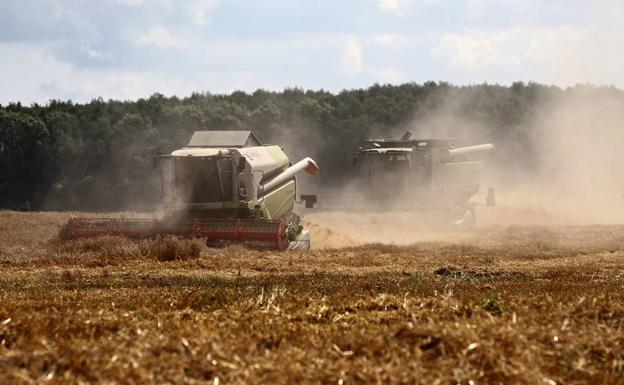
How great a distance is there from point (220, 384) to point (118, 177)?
58706 millimetres

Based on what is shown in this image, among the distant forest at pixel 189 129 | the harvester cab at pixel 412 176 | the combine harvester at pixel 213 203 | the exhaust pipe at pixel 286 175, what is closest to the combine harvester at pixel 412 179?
the harvester cab at pixel 412 176

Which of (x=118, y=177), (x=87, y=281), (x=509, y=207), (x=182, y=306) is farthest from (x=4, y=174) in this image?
(x=182, y=306)

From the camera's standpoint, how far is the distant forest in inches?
2515

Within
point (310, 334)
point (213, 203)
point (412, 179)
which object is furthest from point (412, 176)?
point (310, 334)

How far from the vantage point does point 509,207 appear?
4559 cm

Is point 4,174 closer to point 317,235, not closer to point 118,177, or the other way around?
point 118,177

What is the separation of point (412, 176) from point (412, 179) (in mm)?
124

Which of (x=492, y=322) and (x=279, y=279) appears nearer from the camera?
(x=492, y=322)

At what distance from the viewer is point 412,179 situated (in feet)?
118

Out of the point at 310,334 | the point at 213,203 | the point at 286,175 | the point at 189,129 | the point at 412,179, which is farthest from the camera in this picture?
the point at 189,129

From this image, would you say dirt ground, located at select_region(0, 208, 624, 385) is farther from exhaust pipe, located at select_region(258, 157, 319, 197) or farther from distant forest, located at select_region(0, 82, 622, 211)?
distant forest, located at select_region(0, 82, 622, 211)

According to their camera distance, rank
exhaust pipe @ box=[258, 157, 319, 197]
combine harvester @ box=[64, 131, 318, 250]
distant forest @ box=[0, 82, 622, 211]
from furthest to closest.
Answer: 1. distant forest @ box=[0, 82, 622, 211]
2. exhaust pipe @ box=[258, 157, 319, 197]
3. combine harvester @ box=[64, 131, 318, 250]

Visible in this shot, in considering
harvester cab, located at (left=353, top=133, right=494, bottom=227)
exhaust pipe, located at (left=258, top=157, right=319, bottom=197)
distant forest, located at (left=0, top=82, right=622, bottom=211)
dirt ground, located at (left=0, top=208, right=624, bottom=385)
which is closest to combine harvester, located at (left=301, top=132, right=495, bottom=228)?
harvester cab, located at (left=353, top=133, right=494, bottom=227)

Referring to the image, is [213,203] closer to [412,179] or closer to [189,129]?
[412,179]
